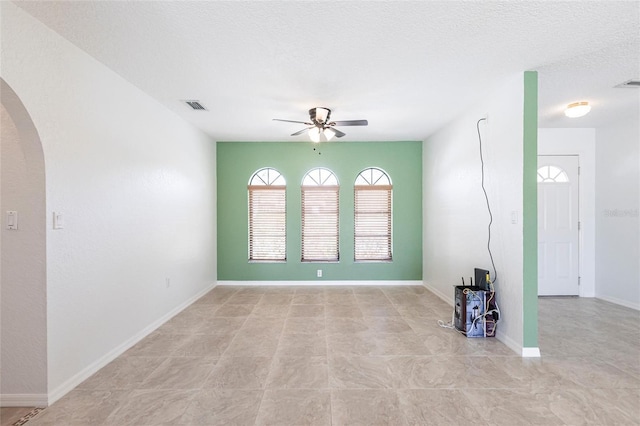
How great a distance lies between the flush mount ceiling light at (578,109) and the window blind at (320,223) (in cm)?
358

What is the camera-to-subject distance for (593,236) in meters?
4.74

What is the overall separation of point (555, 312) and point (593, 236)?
1761 mm

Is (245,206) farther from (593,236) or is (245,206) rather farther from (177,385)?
(593,236)

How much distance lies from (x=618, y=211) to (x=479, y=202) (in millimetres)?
2794

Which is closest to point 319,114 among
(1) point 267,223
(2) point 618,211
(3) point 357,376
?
(1) point 267,223

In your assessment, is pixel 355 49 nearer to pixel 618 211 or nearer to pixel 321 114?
pixel 321 114

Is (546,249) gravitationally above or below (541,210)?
below

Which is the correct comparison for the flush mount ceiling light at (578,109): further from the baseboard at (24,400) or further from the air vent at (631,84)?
the baseboard at (24,400)

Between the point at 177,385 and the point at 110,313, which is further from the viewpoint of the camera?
the point at 110,313

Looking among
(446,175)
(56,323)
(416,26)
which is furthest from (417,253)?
(56,323)

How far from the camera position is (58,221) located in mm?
2158

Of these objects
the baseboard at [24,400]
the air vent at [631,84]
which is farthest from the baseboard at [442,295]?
the baseboard at [24,400]

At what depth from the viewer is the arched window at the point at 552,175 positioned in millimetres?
4789

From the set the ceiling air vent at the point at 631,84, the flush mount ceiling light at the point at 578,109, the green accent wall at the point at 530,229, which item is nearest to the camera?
the green accent wall at the point at 530,229
